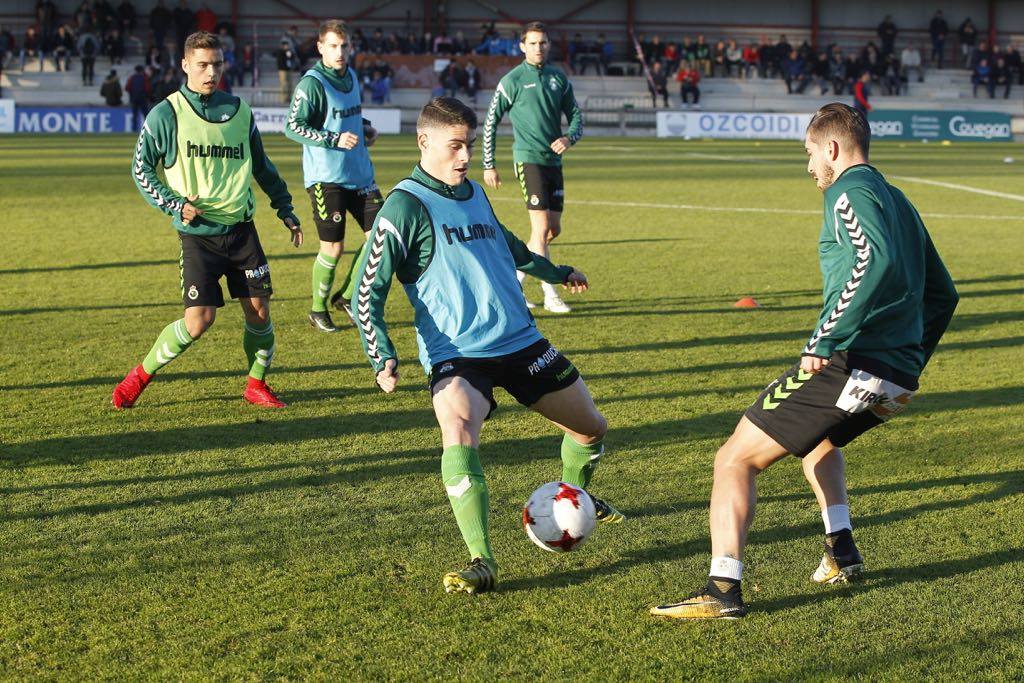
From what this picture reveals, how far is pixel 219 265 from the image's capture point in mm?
7383

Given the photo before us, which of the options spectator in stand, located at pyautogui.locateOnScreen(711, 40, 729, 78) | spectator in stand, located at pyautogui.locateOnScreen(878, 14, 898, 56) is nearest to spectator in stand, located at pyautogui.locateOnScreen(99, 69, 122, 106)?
spectator in stand, located at pyautogui.locateOnScreen(711, 40, 729, 78)

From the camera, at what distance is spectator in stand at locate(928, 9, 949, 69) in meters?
52.3

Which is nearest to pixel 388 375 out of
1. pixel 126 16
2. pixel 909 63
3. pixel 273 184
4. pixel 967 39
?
pixel 273 184

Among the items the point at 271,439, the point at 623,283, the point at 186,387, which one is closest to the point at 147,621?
the point at 271,439

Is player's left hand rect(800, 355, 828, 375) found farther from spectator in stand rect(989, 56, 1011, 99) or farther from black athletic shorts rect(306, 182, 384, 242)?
spectator in stand rect(989, 56, 1011, 99)

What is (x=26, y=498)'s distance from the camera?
230 inches

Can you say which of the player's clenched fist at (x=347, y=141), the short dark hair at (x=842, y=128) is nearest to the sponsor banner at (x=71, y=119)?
the player's clenched fist at (x=347, y=141)

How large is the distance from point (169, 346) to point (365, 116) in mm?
32680

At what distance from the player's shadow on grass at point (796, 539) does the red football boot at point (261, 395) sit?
2.84 metres

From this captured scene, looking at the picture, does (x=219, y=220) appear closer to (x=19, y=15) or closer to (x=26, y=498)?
(x=26, y=498)

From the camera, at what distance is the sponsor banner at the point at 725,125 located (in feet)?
138

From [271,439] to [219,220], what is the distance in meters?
1.40

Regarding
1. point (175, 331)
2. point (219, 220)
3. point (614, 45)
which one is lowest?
point (175, 331)

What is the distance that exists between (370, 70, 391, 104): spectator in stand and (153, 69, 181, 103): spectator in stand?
723cm
